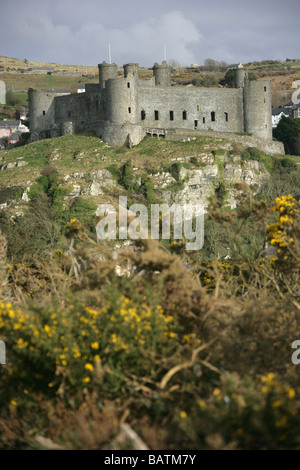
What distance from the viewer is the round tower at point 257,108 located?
48.6 metres

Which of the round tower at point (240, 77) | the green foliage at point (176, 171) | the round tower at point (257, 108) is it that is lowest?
the green foliage at point (176, 171)

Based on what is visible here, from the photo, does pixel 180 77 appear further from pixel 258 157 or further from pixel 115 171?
pixel 115 171

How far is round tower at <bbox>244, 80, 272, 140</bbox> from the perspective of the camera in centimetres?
4856

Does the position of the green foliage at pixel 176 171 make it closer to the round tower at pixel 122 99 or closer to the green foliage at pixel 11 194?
the round tower at pixel 122 99

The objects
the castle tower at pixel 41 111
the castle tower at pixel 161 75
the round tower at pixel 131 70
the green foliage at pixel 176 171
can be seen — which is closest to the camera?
the green foliage at pixel 176 171

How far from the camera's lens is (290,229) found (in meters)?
13.3

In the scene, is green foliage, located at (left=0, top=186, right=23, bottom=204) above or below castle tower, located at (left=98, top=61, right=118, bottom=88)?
below

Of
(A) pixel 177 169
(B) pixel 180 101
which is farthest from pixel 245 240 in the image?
(B) pixel 180 101

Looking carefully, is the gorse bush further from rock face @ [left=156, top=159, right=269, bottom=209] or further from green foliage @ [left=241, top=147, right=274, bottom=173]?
green foliage @ [left=241, top=147, right=274, bottom=173]

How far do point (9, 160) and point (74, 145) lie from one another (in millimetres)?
5285

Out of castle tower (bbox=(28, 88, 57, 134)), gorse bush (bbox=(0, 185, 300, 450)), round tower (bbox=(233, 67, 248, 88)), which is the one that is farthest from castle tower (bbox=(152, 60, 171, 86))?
gorse bush (bbox=(0, 185, 300, 450))

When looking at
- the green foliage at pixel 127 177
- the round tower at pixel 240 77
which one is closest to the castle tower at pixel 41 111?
the green foliage at pixel 127 177
